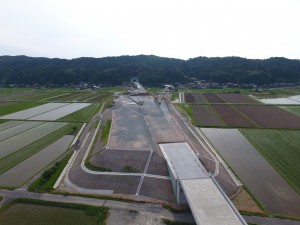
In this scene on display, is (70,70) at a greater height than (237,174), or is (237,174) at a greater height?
(70,70)

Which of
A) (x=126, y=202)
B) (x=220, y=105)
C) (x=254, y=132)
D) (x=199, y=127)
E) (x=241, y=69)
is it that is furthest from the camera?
(x=241, y=69)

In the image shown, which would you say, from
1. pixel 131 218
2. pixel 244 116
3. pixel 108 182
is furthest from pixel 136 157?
pixel 244 116

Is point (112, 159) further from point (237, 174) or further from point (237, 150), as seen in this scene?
point (237, 150)

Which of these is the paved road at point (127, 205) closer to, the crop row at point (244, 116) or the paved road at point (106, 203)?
the paved road at point (106, 203)

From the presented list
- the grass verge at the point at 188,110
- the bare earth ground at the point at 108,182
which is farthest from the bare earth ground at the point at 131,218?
the grass verge at the point at 188,110

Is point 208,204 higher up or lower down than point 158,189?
higher up

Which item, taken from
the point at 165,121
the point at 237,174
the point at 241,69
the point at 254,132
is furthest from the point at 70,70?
the point at 237,174

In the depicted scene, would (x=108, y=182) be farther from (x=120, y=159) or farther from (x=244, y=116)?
(x=244, y=116)
